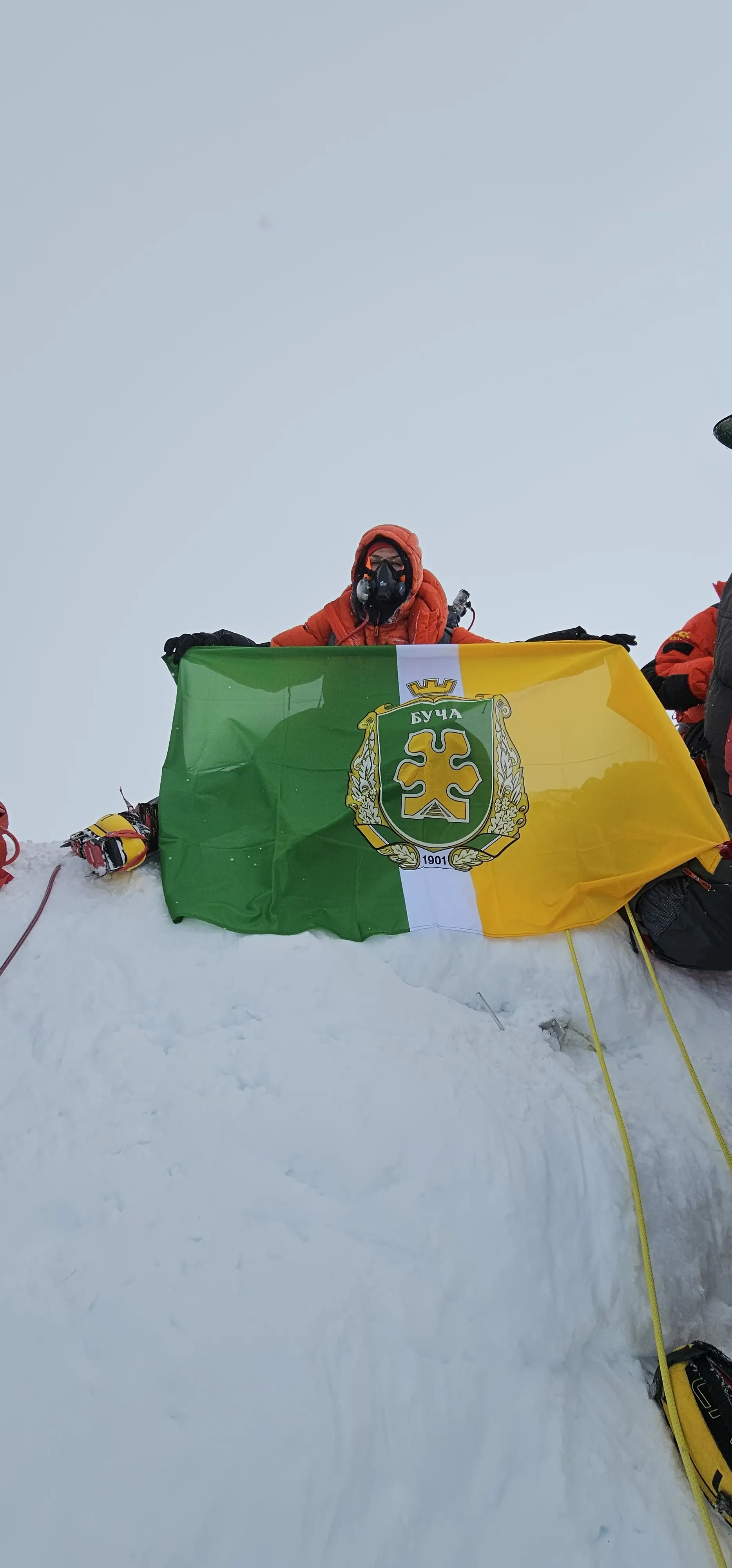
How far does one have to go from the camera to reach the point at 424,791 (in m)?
3.30

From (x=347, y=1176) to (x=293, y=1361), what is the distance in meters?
0.44

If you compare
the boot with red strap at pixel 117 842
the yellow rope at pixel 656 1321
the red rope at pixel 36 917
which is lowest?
the yellow rope at pixel 656 1321

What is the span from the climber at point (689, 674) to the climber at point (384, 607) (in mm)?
989

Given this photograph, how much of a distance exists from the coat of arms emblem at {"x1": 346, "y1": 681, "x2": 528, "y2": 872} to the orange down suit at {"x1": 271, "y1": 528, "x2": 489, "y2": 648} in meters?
0.81

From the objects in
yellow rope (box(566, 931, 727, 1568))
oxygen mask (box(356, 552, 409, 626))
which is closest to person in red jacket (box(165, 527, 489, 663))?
oxygen mask (box(356, 552, 409, 626))

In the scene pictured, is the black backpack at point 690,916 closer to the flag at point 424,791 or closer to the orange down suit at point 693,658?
the flag at point 424,791

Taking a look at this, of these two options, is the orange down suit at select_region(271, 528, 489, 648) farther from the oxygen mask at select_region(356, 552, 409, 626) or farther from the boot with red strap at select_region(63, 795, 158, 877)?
the boot with red strap at select_region(63, 795, 158, 877)

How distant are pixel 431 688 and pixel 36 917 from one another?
190 cm

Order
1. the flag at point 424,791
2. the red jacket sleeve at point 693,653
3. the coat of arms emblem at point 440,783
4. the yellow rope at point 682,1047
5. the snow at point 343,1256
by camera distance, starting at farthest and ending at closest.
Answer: the red jacket sleeve at point 693,653 < the coat of arms emblem at point 440,783 < the flag at point 424,791 < the yellow rope at point 682,1047 < the snow at point 343,1256

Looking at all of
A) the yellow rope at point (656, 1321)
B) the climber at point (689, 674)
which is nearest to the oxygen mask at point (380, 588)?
the climber at point (689, 674)

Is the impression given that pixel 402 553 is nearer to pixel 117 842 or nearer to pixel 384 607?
pixel 384 607

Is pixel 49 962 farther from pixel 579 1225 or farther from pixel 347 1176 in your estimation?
pixel 579 1225

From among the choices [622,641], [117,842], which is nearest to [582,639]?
[622,641]

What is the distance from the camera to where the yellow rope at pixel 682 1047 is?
2.35 metres
